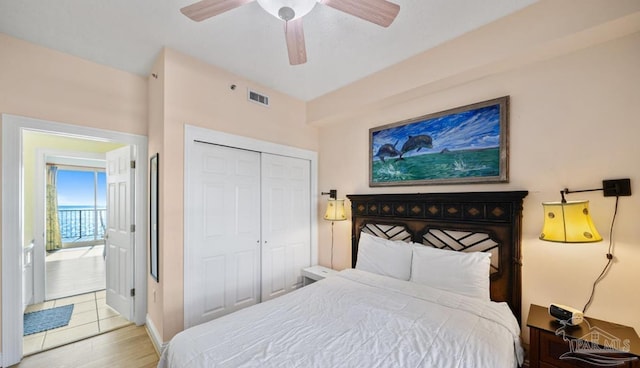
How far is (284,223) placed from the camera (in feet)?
10.7

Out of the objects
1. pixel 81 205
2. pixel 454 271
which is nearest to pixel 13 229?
pixel 454 271

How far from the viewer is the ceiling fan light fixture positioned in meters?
1.36

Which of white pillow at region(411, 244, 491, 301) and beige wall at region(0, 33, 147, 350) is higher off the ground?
beige wall at region(0, 33, 147, 350)

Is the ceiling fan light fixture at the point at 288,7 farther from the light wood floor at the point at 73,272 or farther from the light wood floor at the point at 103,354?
the light wood floor at the point at 73,272

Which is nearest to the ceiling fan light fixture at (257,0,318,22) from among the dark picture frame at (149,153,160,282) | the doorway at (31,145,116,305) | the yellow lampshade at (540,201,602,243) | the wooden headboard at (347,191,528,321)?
the dark picture frame at (149,153,160,282)

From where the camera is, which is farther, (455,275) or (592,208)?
(455,275)

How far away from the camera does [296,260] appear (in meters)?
3.41

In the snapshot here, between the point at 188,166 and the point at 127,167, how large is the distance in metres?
1.07

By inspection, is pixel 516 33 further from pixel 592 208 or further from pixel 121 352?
pixel 121 352

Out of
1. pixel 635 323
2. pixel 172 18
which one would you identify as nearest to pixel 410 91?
pixel 172 18

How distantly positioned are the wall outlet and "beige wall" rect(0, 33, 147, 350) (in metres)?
4.10

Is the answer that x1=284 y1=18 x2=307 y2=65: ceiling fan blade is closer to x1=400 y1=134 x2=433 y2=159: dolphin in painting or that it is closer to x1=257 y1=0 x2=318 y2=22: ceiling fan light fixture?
x1=257 y1=0 x2=318 y2=22: ceiling fan light fixture

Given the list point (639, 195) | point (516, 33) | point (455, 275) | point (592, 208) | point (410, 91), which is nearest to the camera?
point (639, 195)

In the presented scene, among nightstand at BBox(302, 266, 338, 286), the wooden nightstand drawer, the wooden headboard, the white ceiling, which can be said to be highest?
the white ceiling
